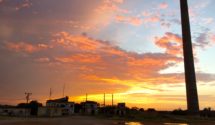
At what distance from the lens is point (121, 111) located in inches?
4434

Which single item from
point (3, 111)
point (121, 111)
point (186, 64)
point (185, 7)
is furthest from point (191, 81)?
point (3, 111)

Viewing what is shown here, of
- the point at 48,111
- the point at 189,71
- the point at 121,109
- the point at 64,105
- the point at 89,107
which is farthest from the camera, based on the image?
the point at 89,107

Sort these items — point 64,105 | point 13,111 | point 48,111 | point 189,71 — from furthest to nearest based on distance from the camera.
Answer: point 64,105, point 13,111, point 48,111, point 189,71

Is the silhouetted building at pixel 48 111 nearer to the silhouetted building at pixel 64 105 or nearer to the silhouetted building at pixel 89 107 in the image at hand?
the silhouetted building at pixel 64 105

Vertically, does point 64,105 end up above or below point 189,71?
below

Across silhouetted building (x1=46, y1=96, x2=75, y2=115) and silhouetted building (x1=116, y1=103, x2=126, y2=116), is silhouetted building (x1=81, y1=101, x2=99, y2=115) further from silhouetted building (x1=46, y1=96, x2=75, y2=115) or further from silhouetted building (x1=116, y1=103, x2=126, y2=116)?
silhouetted building (x1=116, y1=103, x2=126, y2=116)

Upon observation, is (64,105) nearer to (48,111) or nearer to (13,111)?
(48,111)

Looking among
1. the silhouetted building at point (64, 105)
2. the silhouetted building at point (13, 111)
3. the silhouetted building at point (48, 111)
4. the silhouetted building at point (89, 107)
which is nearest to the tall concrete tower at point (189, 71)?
the silhouetted building at point (48, 111)

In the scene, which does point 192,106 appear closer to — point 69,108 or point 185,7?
point 185,7

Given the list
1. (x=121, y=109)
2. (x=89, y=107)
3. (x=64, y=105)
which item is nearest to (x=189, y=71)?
(x=121, y=109)

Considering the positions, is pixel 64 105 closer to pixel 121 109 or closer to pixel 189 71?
pixel 121 109

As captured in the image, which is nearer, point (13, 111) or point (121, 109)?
point (13, 111)

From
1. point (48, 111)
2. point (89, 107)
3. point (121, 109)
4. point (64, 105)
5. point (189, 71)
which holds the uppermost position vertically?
point (189, 71)

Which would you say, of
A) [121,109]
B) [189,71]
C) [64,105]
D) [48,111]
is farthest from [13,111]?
[189,71]
